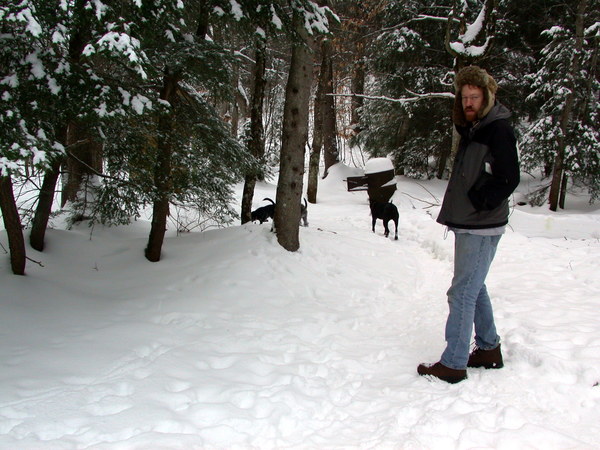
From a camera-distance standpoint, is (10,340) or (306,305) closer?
(10,340)

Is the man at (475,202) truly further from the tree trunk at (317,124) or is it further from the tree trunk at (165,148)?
the tree trunk at (317,124)

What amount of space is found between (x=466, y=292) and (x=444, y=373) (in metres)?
0.67

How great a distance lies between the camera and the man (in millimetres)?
2801

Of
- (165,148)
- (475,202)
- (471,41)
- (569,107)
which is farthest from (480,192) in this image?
(569,107)

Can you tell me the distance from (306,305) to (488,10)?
25.1ft

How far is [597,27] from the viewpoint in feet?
42.5

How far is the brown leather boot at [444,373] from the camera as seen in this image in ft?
10.2

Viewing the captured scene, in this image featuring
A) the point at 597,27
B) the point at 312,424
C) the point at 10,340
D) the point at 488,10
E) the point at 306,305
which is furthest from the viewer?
the point at 597,27

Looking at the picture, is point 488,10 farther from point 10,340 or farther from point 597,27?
point 10,340

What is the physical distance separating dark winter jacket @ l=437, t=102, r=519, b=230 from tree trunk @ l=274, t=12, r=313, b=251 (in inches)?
148

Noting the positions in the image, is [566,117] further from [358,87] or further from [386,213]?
[386,213]

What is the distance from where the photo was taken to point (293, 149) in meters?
6.57

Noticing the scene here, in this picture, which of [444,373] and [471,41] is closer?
[444,373]

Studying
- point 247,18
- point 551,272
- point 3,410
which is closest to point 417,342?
point 551,272
